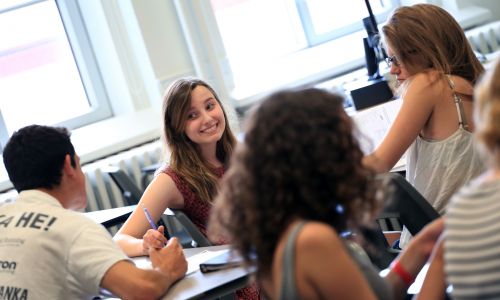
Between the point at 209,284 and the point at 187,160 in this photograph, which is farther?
the point at 187,160

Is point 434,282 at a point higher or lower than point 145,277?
lower

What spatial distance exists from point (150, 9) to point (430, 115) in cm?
309

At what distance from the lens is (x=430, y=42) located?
264 cm

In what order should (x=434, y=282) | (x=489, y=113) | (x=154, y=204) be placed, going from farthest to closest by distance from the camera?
(x=154, y=204)
(x=434, y=282)
(x=489, y=113)

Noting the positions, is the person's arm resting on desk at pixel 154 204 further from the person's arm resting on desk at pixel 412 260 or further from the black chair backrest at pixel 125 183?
the black chair backrest at pixel 125 183

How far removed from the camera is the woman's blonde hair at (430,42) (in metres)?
2.64

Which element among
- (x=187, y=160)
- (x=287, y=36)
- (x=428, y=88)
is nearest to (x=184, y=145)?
(x=187, y=160)

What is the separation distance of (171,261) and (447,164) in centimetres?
89

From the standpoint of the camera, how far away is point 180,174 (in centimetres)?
315

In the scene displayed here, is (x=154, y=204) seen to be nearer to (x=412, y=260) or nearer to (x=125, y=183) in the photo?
(x=412, y=260)

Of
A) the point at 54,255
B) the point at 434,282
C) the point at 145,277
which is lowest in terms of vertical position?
the point at 434,282

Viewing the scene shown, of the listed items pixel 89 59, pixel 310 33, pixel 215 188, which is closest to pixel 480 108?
pixel 215 188

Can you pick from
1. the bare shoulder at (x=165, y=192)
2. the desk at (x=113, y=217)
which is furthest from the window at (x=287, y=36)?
the bare shoulder at (x=165, y=192)

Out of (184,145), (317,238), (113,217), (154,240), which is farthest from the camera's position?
(113,217)
